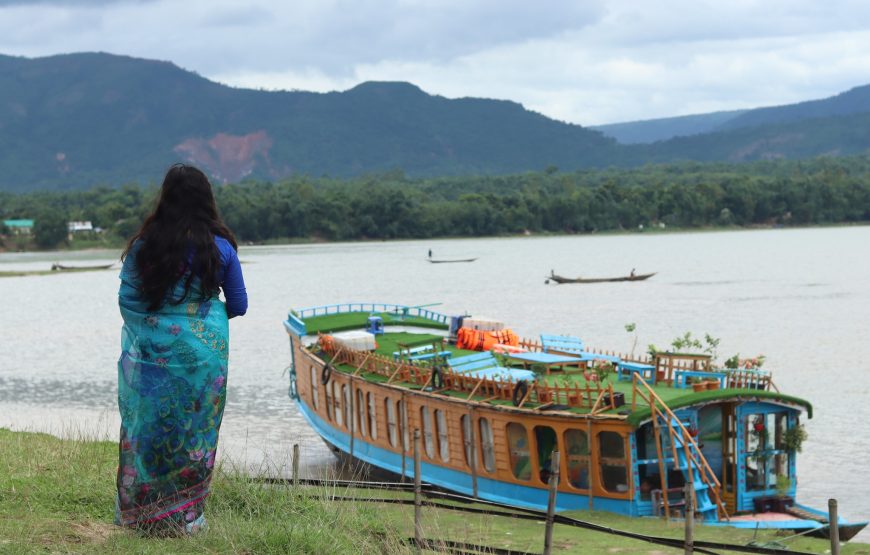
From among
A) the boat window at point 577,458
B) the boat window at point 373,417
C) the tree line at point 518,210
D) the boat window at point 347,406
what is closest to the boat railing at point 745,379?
the boat window at point 577,458

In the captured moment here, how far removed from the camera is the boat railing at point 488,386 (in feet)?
59.0

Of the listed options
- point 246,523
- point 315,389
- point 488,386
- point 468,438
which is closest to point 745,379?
point 488,386

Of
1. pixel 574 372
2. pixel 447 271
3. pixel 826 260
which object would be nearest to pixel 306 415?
pixel 574 372

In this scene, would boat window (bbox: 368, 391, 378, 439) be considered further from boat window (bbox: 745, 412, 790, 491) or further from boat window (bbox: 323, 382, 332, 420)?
boat window (bbox: 745, 412, 790, 491)

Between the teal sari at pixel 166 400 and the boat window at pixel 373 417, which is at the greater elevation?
the teal sari at pixel 166 400

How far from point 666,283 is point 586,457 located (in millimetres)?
75394

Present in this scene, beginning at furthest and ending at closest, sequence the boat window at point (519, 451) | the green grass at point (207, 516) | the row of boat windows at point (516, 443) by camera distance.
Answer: the boat window at point (519, 451) < the row of boat windows at point (516, 443) < the green grass at point (207, 516)

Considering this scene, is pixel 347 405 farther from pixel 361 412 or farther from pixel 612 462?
pixel 612 462

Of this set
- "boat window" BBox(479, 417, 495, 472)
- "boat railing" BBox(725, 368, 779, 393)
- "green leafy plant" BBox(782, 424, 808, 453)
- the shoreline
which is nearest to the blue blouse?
"boat window" BBox(479, 417, 495, 472)

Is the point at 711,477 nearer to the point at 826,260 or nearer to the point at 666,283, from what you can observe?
the point at 666,283

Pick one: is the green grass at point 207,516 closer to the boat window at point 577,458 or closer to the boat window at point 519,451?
the boat window at point 577,458

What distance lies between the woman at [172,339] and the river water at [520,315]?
160 inches

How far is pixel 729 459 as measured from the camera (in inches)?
696

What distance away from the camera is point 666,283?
3605 inches
